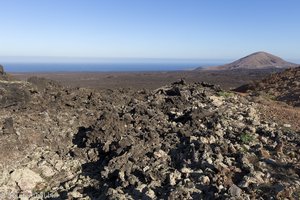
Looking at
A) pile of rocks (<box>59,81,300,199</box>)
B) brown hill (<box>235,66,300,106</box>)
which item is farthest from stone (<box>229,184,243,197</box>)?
brown hill (<box>235,66,300,106</box>)

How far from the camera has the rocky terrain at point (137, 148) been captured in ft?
29.4

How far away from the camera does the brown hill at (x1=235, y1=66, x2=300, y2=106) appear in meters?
19.2

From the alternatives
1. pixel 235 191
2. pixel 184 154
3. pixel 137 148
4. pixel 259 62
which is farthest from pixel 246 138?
pixel 259 62

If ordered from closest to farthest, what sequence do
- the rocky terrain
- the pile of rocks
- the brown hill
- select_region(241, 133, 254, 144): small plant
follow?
1. the pile of rocks
2. the rocky terrain
3. select_region(241, 133, 254, 144): small plant
4. the brown hill

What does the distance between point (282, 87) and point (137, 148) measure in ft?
43.5

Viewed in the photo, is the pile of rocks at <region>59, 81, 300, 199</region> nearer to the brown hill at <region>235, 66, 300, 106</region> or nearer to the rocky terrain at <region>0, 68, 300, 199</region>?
the rocky terrain at <region>0, 68, 300, 199</region>

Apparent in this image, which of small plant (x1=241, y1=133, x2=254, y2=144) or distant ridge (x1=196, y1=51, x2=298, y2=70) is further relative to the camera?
distant ridge (x1=196, y1=51, x2=298, y2=70)

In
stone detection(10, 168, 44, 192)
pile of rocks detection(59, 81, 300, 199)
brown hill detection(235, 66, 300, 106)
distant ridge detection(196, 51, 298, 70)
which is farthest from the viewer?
distant ridge detection(196, 51, 298, 70)

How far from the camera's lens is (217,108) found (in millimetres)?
13523

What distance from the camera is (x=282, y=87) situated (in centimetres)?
2177

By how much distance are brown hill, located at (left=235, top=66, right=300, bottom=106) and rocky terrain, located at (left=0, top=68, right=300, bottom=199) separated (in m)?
5.86

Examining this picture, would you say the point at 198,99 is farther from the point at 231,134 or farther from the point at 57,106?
the point at 57,106

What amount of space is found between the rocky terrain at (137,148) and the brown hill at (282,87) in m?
5.86

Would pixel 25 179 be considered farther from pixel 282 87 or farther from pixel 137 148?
pixel 282 87
